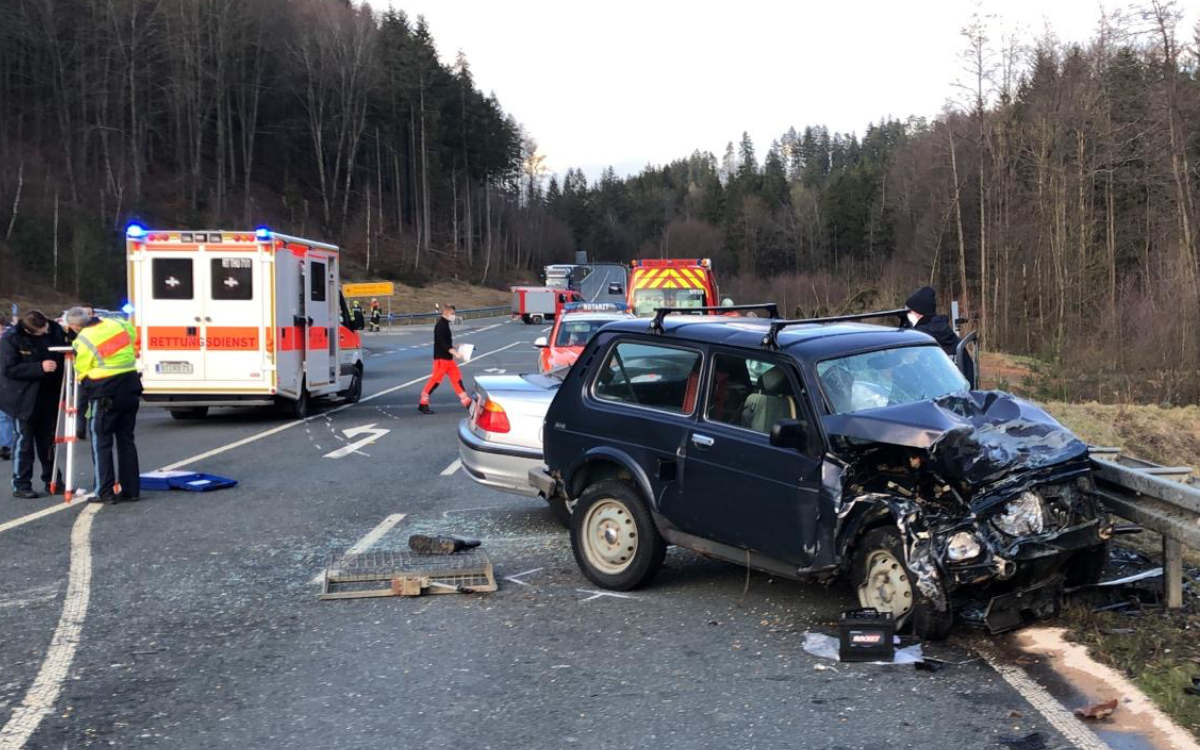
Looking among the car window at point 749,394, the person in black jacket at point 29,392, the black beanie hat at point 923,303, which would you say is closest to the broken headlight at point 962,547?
the car window at point 749,394

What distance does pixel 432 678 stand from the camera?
17.5 ft

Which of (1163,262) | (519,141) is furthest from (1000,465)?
(519,141)

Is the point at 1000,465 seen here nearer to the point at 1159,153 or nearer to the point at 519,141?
the point at 1159,153

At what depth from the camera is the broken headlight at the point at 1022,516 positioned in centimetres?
549

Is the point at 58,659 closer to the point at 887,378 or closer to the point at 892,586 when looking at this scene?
the point at 892,586

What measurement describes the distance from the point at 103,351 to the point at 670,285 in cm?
1503

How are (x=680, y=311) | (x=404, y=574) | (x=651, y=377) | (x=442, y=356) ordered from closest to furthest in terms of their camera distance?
(x=651, y=377) < (x=404, y=574) < (x=680, y=311) < (x=442, y=356)

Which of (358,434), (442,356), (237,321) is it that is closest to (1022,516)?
(358,434)

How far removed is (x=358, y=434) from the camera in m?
15.3

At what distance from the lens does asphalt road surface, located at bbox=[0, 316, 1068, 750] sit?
4.66 m

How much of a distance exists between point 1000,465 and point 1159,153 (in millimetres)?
28812

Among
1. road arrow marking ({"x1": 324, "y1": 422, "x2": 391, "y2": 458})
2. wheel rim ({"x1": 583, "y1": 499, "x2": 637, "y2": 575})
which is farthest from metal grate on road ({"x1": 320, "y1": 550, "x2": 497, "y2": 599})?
road arrow marking ({"x1": 324, "y1": 422, "x2": 391, "y2": 458})

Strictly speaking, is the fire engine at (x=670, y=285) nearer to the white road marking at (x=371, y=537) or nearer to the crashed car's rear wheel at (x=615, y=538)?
the white road marking at (x=371, y=537)

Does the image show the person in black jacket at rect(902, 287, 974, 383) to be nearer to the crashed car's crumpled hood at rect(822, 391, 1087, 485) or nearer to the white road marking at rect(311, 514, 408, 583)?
the crashed car's crumpled hood at rect(822, 391, 1087, 485)
